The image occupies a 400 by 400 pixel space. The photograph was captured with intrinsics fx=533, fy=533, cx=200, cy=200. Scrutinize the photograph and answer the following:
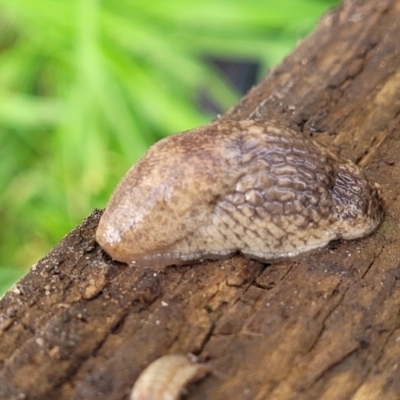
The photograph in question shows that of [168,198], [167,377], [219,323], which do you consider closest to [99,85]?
[168,198]

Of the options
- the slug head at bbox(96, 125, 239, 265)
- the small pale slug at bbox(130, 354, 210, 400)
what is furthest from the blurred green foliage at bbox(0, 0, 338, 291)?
the small pale slug at bbox(130, 354, 210, 400)

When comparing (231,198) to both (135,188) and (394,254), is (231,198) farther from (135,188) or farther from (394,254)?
(394,254)

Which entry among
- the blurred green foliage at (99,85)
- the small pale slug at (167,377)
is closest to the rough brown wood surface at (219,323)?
the small pale slug at (167,377)

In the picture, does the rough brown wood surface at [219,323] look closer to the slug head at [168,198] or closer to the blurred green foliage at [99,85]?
the slug head at [168,198]

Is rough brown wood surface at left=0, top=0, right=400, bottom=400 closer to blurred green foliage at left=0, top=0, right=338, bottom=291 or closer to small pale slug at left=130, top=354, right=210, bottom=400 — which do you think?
small pale slug at left=130, top=354, right=210, bottom=400

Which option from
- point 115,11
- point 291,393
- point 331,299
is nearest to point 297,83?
point 331,299
